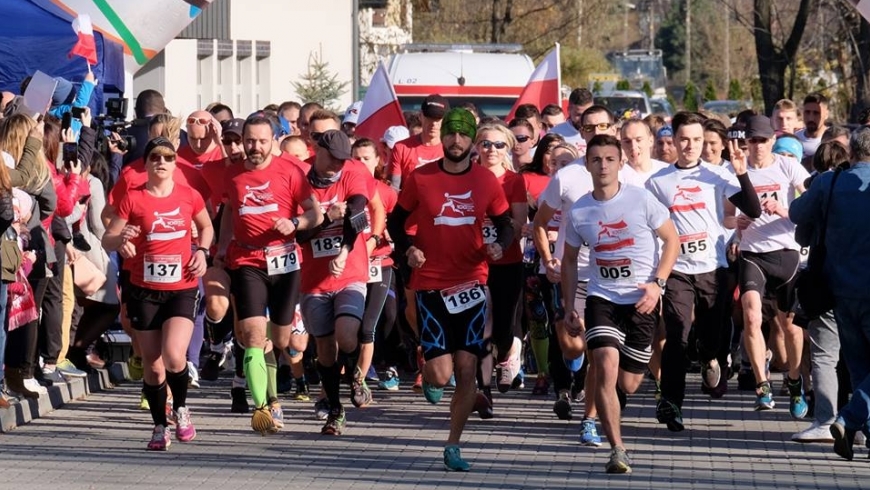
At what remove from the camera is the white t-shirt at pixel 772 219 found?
12398mm

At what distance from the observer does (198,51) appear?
37.7m

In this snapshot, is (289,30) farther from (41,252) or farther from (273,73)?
(41,252)

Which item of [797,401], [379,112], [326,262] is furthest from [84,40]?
[797,401]

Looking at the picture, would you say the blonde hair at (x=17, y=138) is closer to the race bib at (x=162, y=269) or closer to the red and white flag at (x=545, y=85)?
the race bib at (x=162, y=269)

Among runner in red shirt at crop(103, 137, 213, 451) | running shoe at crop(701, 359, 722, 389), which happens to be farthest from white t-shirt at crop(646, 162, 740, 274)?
runner in red shirt at crop(103, 137, 213, 451)

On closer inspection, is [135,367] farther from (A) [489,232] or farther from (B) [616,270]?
(B) [616,270]

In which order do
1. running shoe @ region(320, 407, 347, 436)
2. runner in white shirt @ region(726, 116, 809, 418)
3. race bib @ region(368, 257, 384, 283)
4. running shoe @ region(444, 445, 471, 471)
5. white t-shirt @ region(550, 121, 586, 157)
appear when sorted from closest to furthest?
1. running shoe @ region(444, 445, 471, 471)
2. running shoe @ region(320, 407, 347, 436)
3. runner in white shirt @ region(726, 116, 809, 418)
4. race bib @ region(368, 257, 384, 283)
5. white t-shirt @ region(550, 121, 586, 157)

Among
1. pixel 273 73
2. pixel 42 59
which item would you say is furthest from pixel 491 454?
pixel 273 73

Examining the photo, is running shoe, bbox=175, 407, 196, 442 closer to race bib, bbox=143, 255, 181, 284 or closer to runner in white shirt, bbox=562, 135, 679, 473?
race bib, bbox=143, 255, 181, 284

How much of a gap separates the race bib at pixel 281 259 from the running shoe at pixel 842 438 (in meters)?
3.51

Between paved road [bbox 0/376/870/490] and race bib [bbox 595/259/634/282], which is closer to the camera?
paved road [bbox 0/376/870/490]

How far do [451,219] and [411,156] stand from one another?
3.66m

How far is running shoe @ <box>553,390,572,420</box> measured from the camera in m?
12.0

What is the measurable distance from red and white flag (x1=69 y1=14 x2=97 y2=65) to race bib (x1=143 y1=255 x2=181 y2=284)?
687 cm
